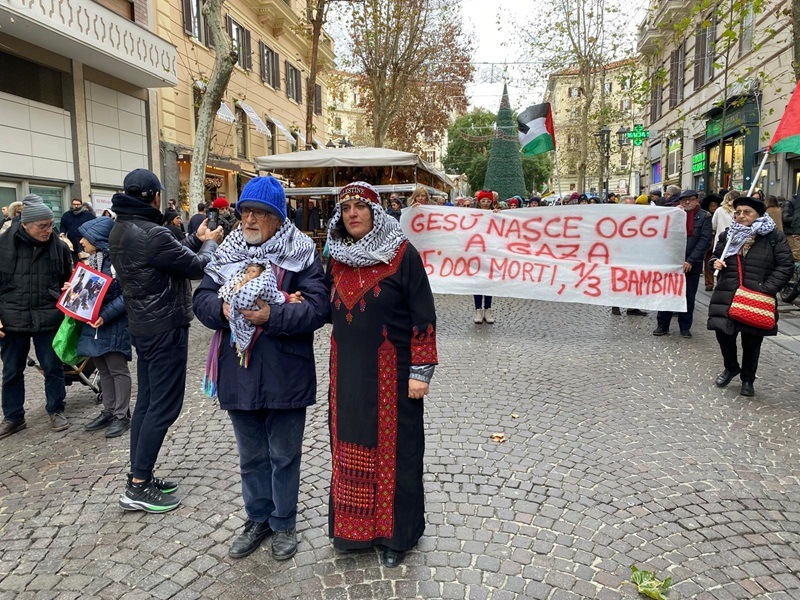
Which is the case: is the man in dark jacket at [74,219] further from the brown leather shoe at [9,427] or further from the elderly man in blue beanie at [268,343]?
the elderly man in blue beanie at [268,343]

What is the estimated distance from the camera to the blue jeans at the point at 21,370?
4676mm

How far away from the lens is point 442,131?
3045 centimetres

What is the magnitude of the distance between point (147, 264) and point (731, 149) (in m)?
20.5

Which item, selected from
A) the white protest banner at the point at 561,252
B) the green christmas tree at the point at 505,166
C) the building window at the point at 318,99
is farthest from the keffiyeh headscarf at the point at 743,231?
the building window at the point at 318,99

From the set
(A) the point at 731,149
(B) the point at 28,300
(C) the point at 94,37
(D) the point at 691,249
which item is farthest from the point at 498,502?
(A) the point at 731,149

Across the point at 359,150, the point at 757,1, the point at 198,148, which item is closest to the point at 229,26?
the point at 198,148

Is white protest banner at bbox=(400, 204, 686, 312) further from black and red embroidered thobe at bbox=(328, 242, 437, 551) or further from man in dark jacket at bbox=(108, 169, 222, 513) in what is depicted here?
black and red embroidered thobe at bbox=(328, 242, 437, 551)

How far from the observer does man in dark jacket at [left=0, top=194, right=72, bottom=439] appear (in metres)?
4.59

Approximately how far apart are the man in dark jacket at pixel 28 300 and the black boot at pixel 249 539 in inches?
105

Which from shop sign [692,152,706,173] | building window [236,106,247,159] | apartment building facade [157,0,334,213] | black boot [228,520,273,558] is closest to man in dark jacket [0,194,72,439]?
black boot [228,520,273,558]

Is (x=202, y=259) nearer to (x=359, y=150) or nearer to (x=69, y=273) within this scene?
(x=69, y=273)

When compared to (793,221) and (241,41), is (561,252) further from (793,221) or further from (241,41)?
(241,41)

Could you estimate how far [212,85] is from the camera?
12.5 meters

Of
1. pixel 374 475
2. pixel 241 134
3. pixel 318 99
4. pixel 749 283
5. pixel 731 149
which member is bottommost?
pixel 374 475
